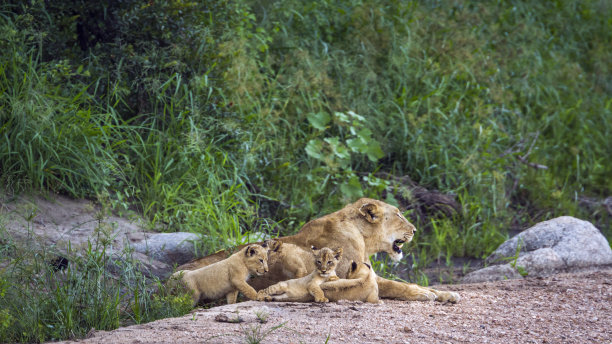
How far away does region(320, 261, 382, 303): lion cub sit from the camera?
487 centimetres

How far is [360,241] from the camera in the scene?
5.25m

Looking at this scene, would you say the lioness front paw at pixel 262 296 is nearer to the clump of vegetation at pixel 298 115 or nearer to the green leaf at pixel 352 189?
the clump of vegetation at pixel 298 115

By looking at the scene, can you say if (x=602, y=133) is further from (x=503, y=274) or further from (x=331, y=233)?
(x=331, y=233)

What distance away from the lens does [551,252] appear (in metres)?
7.05

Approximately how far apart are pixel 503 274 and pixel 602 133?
5566 millimetres

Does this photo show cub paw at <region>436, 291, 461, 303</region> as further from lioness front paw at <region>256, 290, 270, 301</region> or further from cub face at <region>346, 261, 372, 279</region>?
lioness front paw at <region>256, 290, 270, 301</region>

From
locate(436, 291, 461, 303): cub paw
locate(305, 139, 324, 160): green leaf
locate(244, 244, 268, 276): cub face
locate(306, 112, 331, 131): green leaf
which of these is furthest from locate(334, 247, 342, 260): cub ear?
locate(306, 112, 331, 131): green leaf

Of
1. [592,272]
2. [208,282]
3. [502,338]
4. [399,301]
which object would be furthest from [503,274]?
[208,282]

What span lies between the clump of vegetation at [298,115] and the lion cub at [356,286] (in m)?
1.67

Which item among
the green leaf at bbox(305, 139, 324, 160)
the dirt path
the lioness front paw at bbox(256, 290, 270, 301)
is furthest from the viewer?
the green leaf at bbox(305, 139, 324, 160)

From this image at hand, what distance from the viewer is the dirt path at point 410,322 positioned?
3930 mm

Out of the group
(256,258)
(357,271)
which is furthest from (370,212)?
(256,258)

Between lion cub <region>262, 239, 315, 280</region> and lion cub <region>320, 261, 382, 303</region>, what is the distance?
255mm

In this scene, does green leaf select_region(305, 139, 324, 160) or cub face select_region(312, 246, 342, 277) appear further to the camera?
green leaf select_region(305, 139, 324, 160)
